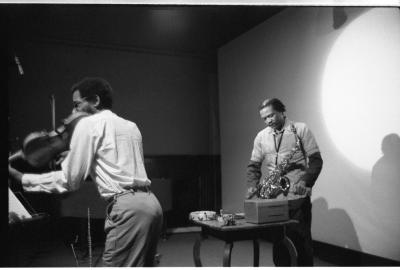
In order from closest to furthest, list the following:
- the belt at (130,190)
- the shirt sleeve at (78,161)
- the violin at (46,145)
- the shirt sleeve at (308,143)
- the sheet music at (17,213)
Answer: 1. the shirt sleeve at (78,161)
2. the belt at (130,190)
3. the sheet music at (17,213)
4. the violin at (46,145)
5. the shirt sleeve at (308,143)

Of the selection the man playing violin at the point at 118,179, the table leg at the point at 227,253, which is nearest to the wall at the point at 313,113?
the table leg at the point at 227,253

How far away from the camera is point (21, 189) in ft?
10.5

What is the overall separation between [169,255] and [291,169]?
1.70 metres

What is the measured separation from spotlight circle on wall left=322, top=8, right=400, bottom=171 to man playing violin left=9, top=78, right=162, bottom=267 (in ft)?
8.04

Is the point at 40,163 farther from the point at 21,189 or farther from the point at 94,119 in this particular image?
the point at 94,119

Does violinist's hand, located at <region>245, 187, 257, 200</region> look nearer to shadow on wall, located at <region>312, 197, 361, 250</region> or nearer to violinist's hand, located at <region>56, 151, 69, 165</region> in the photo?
shadow on wall, located at <region>312, 197, 361, 250</region>

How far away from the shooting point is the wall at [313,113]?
340 centimetres

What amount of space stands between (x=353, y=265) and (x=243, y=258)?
1.10m

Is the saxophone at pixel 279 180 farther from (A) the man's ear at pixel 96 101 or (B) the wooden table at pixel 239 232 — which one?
(A) the man's ear at pixel 96 101

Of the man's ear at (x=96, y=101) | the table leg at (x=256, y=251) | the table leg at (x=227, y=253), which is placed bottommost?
the table leg at (x=256, y=251)

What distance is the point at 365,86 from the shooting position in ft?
11.5

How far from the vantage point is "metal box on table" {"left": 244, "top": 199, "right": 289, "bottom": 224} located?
269 cm

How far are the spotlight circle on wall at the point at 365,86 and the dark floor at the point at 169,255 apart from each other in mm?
1302

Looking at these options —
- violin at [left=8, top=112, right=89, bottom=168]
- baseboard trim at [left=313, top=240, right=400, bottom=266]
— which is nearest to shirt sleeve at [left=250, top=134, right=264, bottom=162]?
baseboard trim at [left=313, top=240, right=400, bottom=266]
